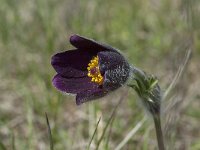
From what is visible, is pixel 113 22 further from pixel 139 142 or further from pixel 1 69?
pixel 139 142

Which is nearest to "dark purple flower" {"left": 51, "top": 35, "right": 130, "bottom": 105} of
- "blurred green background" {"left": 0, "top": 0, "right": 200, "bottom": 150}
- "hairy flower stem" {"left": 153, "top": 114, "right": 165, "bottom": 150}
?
"hairy flower stem" {"left": 153, "top": 114, "right": 165, "bottom": 150}

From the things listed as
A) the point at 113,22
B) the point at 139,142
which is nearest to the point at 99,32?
the point at 113,22

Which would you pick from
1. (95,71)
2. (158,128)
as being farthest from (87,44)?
(158,128)

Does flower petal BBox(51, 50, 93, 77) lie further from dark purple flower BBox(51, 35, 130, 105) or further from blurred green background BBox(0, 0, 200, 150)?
blurred green background BBox(0, 0, 200, 150)

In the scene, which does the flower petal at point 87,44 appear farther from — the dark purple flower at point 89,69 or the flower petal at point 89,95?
the flower petal at point 89,95

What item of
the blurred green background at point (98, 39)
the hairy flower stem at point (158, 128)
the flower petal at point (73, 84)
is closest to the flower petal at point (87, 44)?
the flower petal at point (73, 84)

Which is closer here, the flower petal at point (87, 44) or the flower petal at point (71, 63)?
the flower petal at point (87, 44)
